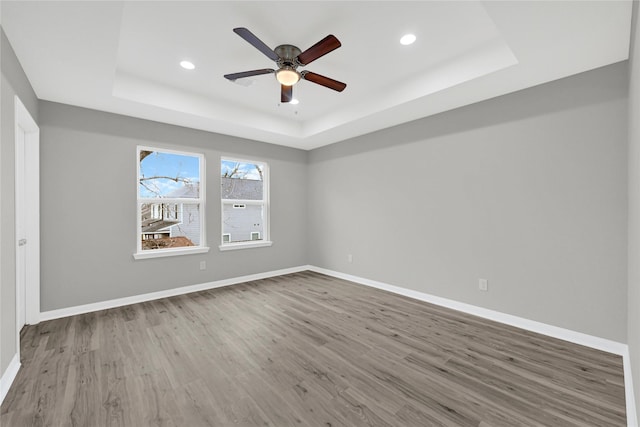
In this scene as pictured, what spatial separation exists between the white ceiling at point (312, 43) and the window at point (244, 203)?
1.21 m

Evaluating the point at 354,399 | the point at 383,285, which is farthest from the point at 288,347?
the point at 383,285

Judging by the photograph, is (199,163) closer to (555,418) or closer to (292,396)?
(292,396)

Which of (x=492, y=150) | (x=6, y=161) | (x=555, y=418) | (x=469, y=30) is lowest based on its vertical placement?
(x=555, y=418)

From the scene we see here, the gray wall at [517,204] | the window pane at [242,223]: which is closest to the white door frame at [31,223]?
the window pane at [242,223]

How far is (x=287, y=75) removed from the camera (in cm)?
256

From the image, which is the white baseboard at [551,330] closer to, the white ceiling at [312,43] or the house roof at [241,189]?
the white ceiling at [312,43]

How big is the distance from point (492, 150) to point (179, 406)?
3.73 m

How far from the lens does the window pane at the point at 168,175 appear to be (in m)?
3.91

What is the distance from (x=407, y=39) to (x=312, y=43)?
88cm

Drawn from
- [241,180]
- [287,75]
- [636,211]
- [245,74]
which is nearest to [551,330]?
[636,211]

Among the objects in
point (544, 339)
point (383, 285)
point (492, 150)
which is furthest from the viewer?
point (383, 285)

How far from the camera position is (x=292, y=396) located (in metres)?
1.80

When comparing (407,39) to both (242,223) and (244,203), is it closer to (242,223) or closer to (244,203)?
(244,203)

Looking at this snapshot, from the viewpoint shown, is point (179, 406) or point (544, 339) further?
point (544, 339)
